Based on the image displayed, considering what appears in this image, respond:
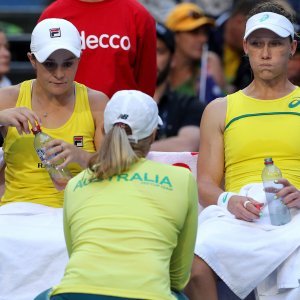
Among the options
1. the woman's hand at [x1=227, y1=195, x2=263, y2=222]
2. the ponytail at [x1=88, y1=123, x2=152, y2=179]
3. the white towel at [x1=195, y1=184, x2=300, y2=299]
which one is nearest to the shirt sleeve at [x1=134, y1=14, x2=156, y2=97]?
the woman's hand at [x1=227, y1=195, x2=263, y2=222]

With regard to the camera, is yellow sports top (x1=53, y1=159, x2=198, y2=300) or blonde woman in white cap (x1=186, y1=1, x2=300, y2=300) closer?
yellow sports top (x1=53, y1=159, x2=198, y2=300)

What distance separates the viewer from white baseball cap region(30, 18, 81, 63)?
5574mm

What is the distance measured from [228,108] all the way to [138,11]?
3.77 feet

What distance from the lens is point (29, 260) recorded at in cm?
533

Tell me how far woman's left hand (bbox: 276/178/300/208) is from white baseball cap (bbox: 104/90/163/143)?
2.83ft

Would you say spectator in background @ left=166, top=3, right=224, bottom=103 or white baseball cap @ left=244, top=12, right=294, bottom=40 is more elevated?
white baseball cap @ left=244, top=12, right=294, bottom=40

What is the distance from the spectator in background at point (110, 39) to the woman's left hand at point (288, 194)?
1.65 metres

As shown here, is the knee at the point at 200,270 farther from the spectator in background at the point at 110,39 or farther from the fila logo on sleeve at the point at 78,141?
the spectator in background at the point at 110,39

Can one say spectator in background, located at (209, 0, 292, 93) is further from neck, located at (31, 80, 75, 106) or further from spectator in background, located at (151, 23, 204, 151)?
neck, located at (31, 80, 75, 106)

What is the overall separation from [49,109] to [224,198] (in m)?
1.11

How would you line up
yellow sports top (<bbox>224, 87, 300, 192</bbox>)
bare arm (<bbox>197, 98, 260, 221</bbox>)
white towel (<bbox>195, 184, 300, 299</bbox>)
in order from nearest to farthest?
white towel (<bbox>195, 184, 300, 299</bbox>)
yellow sports top (<bbox>224, 87, 300, 192</bbox>)
bare arm (<bbox>197, 98, 260, 221</bbox>)

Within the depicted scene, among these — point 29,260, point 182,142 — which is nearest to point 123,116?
point 29,260

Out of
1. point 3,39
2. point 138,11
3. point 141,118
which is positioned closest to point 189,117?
point 138,11

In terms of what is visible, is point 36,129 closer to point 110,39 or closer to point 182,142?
point 110,39
